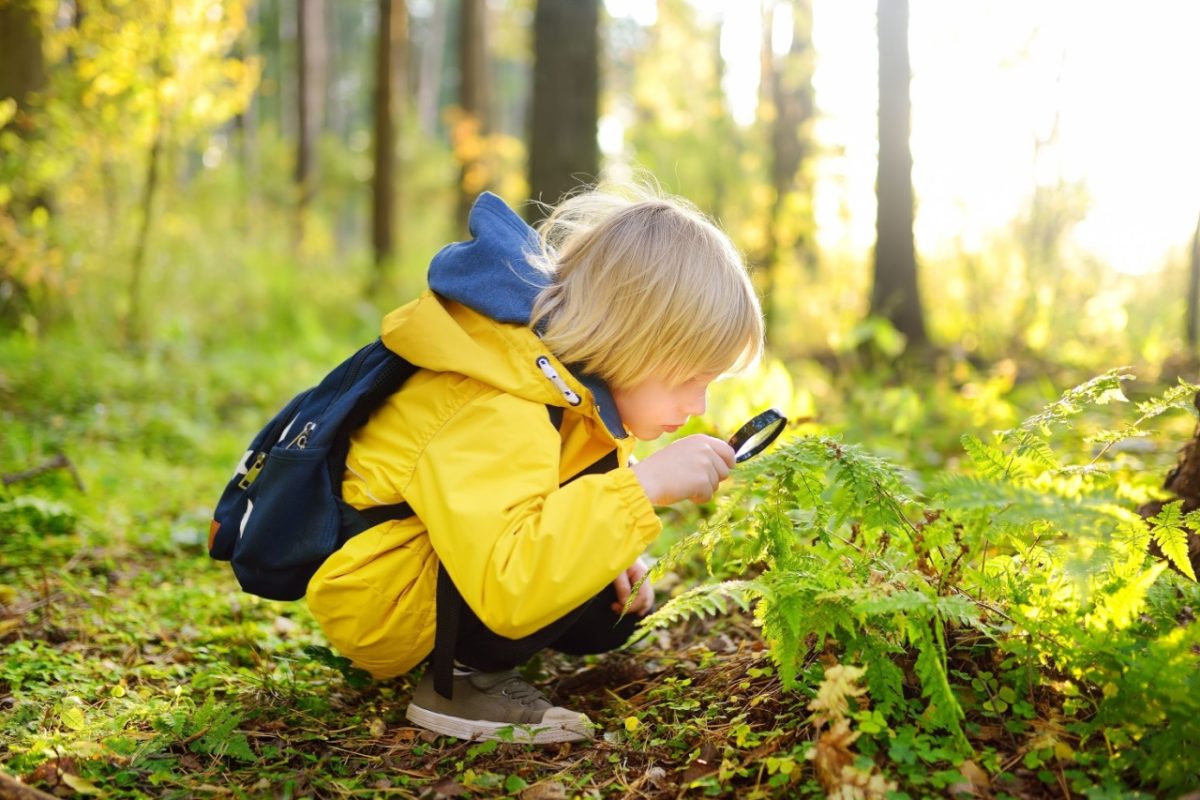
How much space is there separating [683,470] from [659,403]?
27 centimetres

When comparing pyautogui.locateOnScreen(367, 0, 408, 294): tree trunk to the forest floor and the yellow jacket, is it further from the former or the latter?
the yellow jacket

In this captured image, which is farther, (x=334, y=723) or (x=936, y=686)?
(x=334, y=723)

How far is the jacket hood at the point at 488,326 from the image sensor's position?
2252 millimetres

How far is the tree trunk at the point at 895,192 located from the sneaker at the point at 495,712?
5.91m

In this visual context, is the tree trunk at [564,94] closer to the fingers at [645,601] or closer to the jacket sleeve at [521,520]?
the fingers at [645,601]

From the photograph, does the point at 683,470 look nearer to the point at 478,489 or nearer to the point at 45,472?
the point at 478,489

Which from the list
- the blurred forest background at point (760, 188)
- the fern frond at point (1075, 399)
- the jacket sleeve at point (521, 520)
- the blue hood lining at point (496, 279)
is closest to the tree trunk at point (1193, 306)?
the blurred forest background at point (760, 188)

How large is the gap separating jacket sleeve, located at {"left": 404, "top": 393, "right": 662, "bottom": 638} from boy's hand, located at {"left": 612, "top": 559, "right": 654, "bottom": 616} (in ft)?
2.05

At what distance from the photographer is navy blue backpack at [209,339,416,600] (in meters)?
2.35

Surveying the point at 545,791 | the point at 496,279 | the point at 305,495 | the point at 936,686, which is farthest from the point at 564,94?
the point at 936,686

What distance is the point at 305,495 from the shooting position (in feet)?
7.73

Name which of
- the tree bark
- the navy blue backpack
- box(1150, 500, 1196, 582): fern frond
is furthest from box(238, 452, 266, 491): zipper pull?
the tree bark

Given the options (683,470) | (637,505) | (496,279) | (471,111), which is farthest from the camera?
(471,111)

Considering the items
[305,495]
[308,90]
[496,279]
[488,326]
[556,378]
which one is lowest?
[305,495]
